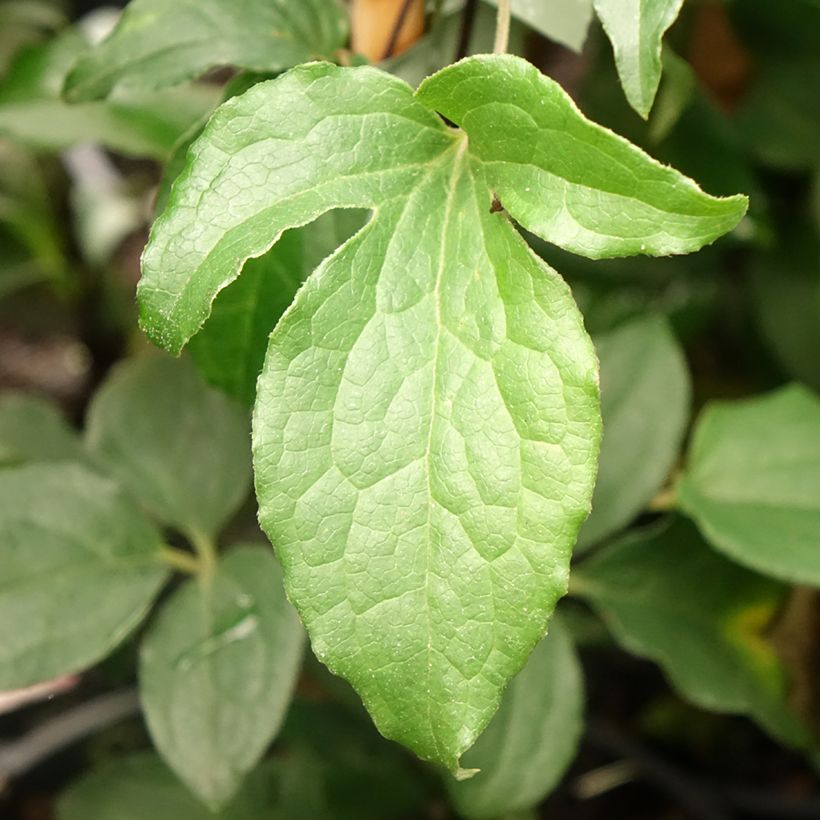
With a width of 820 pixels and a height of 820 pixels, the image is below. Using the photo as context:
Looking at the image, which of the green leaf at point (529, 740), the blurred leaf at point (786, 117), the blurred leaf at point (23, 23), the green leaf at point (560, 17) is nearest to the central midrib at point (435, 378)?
the green leaf at point (560, 17)

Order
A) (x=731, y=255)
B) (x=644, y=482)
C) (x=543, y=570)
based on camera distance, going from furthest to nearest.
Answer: (x=731, y=255)
(x=644, y=482)
(x=543, y=570)

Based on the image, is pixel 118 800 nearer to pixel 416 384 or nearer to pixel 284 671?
pixel 284 671

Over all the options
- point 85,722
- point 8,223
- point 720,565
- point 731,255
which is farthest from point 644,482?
point 8,223

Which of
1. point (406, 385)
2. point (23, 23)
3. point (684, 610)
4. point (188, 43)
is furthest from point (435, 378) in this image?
point (23, 23)

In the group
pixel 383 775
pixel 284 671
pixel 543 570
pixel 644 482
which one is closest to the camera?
pixel 543 570

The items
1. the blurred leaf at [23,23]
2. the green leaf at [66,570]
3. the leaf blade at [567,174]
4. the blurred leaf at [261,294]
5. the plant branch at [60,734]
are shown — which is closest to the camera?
the leaf blade at [567,174]

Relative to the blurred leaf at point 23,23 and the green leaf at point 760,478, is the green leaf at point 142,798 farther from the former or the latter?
the blurred leaf at point 23,23
